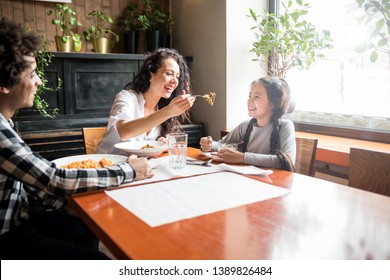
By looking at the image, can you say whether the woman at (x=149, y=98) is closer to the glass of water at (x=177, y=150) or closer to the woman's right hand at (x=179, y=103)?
the woman's right hand at (x=179, y=103)

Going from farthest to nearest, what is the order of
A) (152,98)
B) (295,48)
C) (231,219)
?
(295,48) → (152,98) → (231,219)

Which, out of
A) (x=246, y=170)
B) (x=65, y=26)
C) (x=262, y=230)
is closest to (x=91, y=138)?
(x=246, y=170)

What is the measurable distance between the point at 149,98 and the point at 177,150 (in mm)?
855

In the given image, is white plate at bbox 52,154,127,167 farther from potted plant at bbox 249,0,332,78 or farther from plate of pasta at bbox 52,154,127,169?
potted plant at bbox 249,0,332,78

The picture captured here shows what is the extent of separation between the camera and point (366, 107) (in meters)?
2.31

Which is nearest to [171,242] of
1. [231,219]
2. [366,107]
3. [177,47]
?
[231,219]

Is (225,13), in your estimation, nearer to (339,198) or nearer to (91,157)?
(91,157)

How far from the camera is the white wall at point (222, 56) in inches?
110

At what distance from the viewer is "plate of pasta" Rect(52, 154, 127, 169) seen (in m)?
1.31

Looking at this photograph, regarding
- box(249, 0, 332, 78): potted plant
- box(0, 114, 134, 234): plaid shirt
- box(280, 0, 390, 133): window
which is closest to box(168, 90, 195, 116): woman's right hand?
box(0, 114, 134, 234): plaid shirt

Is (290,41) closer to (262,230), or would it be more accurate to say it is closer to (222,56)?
(222,56)

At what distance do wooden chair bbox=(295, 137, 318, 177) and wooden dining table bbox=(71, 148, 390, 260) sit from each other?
0.55 m

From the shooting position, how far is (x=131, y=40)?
3113 mm
